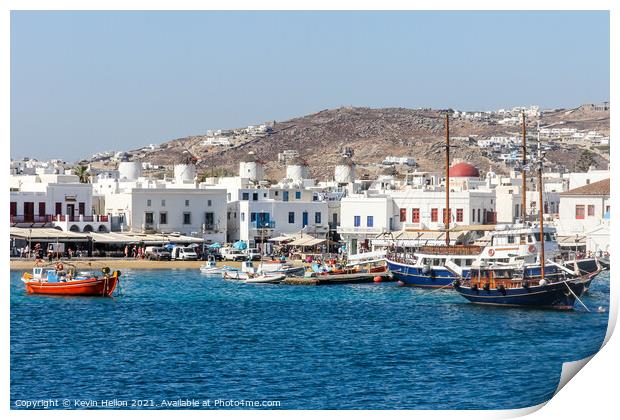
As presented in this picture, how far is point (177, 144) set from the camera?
65938 mm

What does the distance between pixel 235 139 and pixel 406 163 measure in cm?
945

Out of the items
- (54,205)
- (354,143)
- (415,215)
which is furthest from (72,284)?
(354,143)

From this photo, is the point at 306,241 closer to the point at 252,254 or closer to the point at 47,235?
the point at 252,254

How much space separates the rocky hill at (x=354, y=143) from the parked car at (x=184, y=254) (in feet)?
79.0

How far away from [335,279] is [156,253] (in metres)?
5.52

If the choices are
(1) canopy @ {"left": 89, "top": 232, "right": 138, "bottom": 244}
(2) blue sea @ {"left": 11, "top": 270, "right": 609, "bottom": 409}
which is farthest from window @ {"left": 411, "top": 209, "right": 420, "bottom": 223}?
(2) blue sea @ {"left": 11, "top": 270, "right": 609, "bottom": 409}

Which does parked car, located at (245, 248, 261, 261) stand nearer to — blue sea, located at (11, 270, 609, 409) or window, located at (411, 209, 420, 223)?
window, located at (411, 209, 420, 223)

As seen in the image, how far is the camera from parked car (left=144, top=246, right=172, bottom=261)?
1293 inches

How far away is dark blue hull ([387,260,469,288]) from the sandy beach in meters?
5.90

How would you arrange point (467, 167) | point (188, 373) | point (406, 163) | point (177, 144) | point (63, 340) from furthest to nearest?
point (177, 144) < point (406, 163) < point (467, 167) < point (63, 340) < point (188, 373)

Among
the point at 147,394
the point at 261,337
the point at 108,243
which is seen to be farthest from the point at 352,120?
the point at 147,394

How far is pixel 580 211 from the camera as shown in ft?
102

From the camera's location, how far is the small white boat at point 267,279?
29.8 meters

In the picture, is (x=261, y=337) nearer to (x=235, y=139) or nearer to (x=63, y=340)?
(x=63, y=340)
